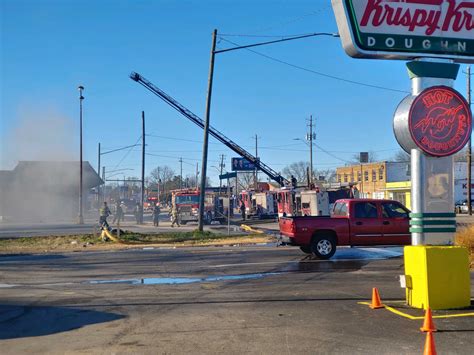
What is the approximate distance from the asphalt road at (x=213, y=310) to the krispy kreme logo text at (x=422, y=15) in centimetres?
475

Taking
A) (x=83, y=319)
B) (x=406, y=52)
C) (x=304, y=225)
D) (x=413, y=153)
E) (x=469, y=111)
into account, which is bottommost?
(x=83, y=319)

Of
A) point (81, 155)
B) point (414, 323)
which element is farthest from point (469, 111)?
point (81, 155)

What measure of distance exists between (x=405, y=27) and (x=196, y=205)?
3347 cm

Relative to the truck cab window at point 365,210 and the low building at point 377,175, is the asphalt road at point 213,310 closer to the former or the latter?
the truck cab window at point 365,210

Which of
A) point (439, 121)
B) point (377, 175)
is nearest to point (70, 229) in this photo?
point (439, 121)

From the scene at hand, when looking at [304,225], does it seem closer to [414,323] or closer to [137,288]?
[137,288]

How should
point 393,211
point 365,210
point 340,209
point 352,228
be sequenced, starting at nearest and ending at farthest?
point 352,228
point 365,210
point 393,211
point 340,209

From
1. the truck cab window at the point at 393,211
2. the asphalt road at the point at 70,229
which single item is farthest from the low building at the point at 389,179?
the truck cab window at the point at 393,211

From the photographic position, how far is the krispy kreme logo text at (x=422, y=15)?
960 cm

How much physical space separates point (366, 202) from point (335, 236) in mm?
1492

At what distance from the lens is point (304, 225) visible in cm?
1688

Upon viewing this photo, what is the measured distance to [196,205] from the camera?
1667 inches

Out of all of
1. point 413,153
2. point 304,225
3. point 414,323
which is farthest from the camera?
point 304,225

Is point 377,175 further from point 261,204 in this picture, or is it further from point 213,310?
point 213,310
